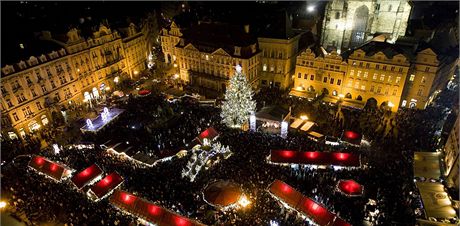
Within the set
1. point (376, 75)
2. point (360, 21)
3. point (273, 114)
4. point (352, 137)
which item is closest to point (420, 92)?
point (376, 75)

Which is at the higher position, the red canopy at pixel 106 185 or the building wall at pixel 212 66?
the building wall at pixel 212 66

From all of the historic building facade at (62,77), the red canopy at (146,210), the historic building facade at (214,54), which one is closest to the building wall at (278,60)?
the historic building facade at (214,54)

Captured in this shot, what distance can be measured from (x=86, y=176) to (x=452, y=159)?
3494 cm

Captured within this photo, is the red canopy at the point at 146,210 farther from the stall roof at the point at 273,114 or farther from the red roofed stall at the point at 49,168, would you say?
the stall roof at the point at 273,114

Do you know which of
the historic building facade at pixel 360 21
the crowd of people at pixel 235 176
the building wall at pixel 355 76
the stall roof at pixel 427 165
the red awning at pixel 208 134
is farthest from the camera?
the historic building facade at pixel 360 21

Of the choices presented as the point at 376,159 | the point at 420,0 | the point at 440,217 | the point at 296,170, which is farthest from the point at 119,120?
the point at 420,0

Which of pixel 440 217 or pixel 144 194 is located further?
pixel 144 194

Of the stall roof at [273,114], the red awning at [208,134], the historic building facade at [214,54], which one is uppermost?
the historic building facade at [214,54]

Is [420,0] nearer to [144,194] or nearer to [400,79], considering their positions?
[400,79]

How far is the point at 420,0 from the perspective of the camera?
274 feet

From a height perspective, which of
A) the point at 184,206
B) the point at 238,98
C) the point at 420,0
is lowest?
the point at 184,206

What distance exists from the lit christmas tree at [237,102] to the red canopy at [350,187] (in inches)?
577

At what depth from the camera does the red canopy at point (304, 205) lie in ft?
72.1

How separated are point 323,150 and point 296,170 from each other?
15.4ft
